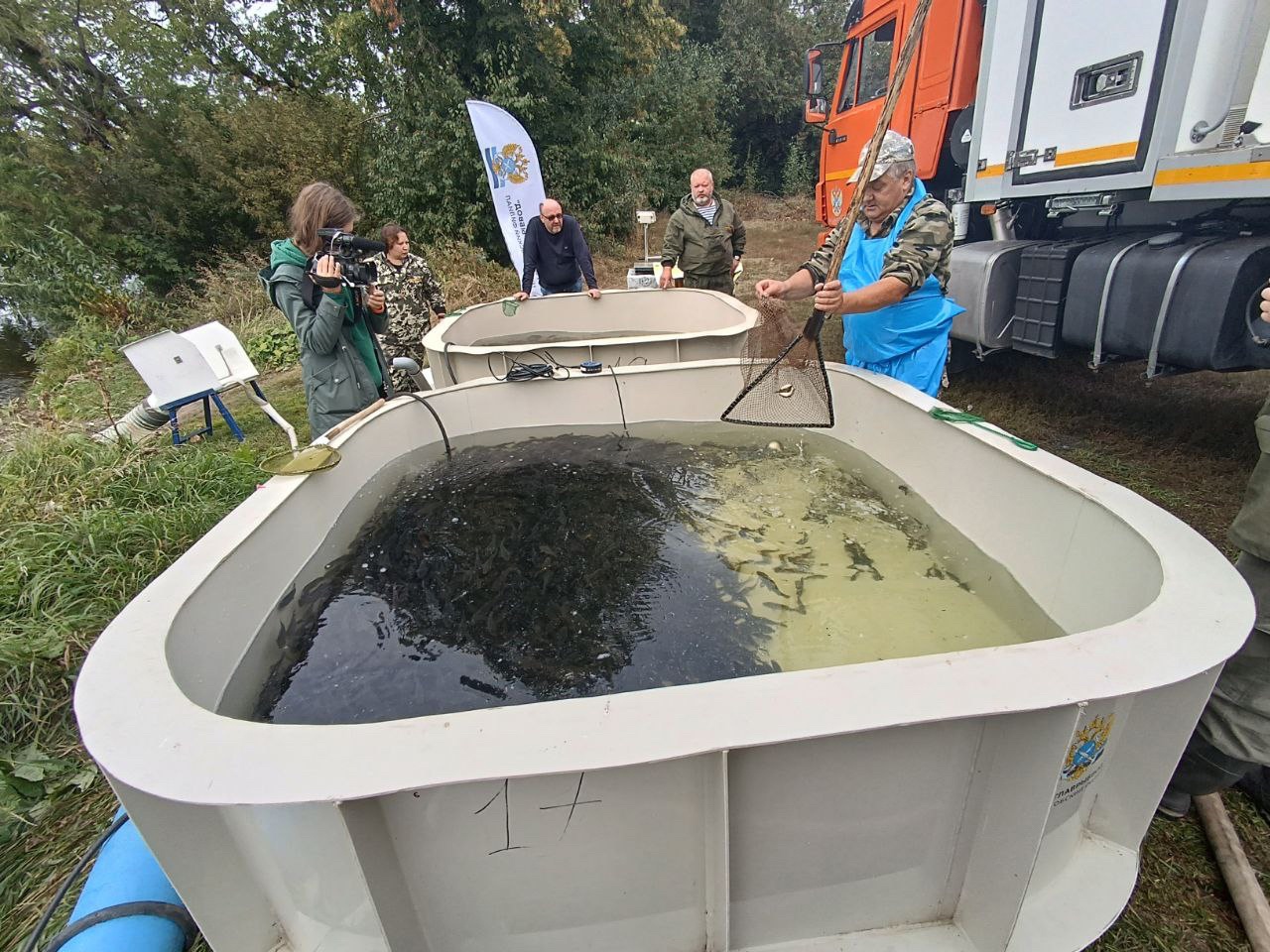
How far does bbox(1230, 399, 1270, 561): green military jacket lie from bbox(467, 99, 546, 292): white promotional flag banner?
7641 mm

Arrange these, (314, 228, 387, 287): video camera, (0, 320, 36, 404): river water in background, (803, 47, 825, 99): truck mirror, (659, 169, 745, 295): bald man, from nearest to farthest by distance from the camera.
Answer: (314, 228, 387, 287): video camera
(803, 47, 825, 99): truck mirror
(659, 169, 745, 295): bald man
(0, 320, 36, 404): river water in background

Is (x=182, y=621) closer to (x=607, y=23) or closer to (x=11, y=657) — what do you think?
(x=11, y=657)

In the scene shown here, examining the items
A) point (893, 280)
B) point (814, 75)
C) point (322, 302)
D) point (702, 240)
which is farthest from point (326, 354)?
point (814, 75)

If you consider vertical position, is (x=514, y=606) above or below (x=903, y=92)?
below

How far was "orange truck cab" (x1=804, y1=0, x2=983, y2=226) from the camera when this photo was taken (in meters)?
4.13

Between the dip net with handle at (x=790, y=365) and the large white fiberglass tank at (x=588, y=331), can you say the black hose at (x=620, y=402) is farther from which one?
the dip net with handle at (x=790, y=365)

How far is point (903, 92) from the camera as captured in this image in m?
4.57

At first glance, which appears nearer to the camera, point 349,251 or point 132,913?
point 132,913

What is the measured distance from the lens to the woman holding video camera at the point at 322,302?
2508 mm

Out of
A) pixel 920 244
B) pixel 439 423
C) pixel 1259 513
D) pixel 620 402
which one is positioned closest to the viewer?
pixel 1259 513

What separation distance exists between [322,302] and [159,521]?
1.37 meters

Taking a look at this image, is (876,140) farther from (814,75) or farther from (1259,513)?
(814,75)

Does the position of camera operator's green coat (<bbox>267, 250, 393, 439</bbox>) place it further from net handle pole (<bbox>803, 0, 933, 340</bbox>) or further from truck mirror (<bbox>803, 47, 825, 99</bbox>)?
truck mirror (<bbox>803, 47, 825, 99</bbox>)

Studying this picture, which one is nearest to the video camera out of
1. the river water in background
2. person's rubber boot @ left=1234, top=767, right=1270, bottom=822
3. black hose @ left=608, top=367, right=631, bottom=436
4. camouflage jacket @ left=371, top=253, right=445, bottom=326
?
black hose @ left=608, top=367, right=631, bottom=436
